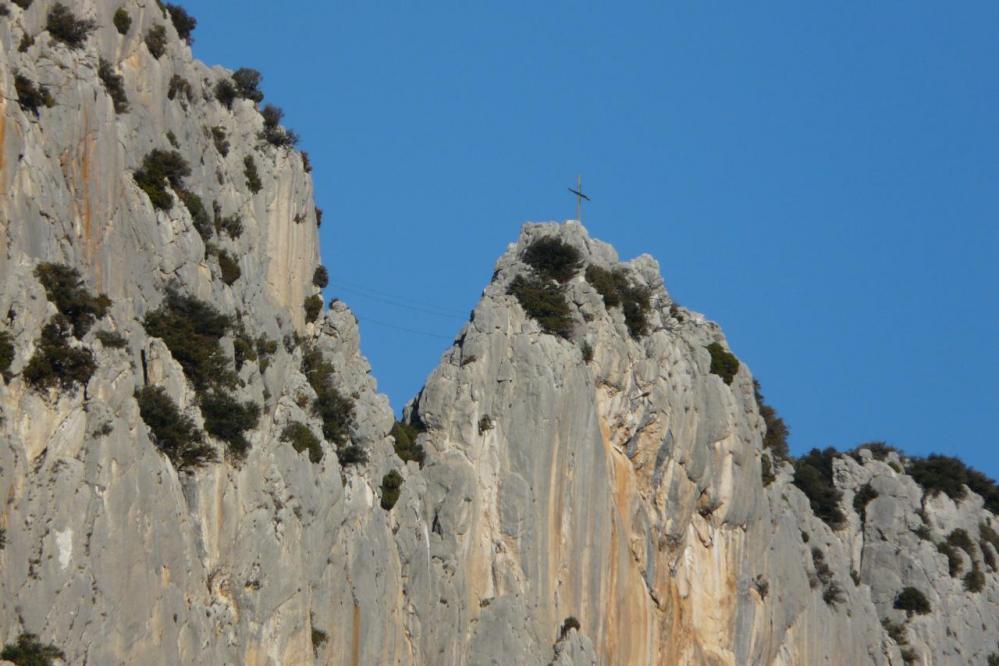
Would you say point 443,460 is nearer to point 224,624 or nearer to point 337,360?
point 337,360

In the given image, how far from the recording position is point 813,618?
304 ft

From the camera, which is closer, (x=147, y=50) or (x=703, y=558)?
(x=147, y=50)

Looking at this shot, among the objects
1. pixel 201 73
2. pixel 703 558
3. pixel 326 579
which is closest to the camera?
pixel 326 579

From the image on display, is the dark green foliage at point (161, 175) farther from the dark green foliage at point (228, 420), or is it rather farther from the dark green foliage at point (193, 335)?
the dark green foliage at point (228, 420)

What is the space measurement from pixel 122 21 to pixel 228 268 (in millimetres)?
8357

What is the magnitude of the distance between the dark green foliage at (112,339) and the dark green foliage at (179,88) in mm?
A: 11966

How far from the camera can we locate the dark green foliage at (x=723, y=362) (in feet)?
297

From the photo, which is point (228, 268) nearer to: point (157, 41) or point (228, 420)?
point (228, 420)

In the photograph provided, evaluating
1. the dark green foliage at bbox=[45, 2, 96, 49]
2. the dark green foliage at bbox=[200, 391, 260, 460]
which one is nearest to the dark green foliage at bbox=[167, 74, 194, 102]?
the dark green foliage at bbox=[45, 2, 96, 49]

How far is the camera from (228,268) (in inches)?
2650

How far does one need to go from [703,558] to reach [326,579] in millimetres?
24612

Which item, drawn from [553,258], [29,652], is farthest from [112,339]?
[553,258]

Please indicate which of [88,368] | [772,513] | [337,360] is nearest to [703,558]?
[772,513]

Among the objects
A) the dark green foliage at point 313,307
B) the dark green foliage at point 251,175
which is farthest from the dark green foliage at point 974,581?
the dark green foliage at point 251,175
